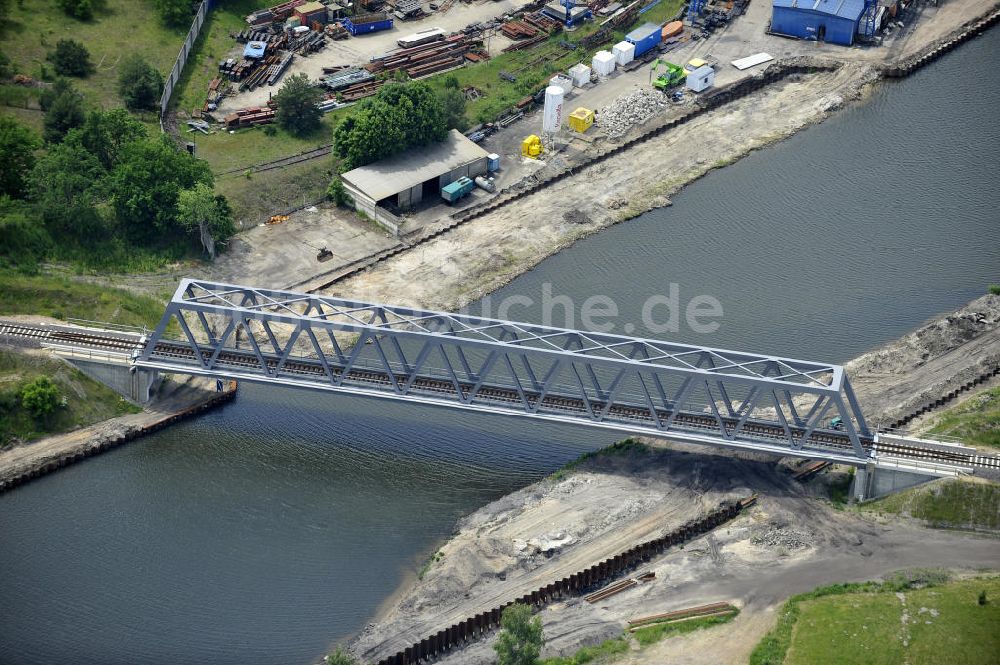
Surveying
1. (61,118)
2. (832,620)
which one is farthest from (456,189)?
(832,620)

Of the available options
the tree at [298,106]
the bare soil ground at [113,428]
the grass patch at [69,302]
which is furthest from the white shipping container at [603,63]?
the bare soil ground at [113,428]

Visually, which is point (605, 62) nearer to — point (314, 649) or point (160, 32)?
point (160, 32)

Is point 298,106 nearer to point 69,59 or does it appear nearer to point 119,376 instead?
point 69,59

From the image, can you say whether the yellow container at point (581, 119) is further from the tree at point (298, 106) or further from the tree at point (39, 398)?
the tree at point (39, 398)

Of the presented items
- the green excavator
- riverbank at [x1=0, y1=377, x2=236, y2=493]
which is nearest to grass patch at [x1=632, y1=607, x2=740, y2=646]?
riverbank at [x1=0, y1=377, x2=236, y2=493]

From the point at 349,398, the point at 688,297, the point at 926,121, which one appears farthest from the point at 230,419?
the point at 926,121

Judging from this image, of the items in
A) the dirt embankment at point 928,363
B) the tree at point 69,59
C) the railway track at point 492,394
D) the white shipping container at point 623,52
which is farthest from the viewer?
the white shipping container at point 623,52
